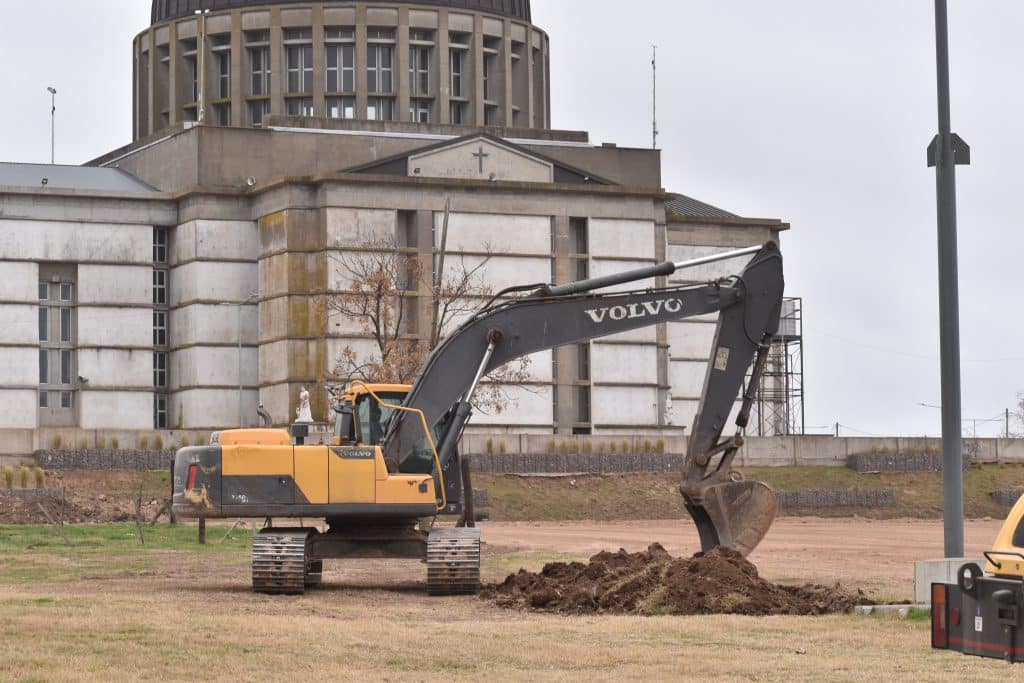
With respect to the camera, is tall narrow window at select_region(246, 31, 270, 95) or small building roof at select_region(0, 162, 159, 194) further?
tall narrow window at select_region(246, 31, 270, 95)

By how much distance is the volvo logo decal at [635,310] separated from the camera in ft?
108

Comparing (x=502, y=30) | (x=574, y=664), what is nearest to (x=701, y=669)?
(x=574, y=664)

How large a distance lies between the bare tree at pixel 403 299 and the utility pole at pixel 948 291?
51.8m

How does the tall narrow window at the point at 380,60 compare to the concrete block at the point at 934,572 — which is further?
the tall narrow window at the point at 380,60

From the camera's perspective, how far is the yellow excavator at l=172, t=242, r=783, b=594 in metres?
31.4

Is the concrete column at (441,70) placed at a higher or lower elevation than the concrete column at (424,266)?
higher

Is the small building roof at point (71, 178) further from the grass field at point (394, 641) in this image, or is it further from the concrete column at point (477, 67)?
the grass field at point (394, 641)

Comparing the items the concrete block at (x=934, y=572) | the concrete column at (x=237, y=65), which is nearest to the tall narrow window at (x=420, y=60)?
the concrete column at (x=237, y=65)

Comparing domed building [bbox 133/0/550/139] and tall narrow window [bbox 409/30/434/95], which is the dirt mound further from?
tall narrow window [bbox 409/30/434/95]

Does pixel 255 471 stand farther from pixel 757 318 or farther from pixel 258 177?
pixel 258 177

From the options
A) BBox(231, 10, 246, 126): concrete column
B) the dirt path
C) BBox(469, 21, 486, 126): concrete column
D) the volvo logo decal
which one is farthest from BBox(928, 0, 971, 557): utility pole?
BBox(231, 10, 246, 126): concrete column

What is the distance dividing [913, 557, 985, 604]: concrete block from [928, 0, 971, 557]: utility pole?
0.33 meters

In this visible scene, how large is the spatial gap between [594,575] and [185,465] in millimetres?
6556

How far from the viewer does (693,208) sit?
10562 centimetres
